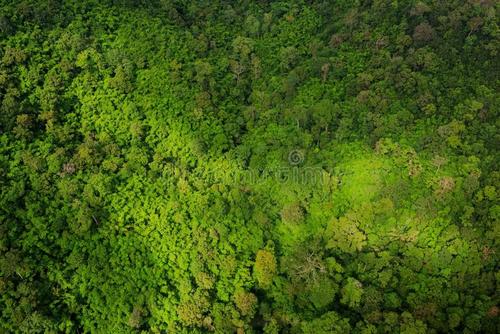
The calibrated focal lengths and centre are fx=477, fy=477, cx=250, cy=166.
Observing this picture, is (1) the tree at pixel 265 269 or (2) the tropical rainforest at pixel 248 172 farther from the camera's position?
(1) the tree at pixel 265 269

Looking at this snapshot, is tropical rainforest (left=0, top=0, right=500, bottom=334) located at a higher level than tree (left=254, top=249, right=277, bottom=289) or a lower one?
higher

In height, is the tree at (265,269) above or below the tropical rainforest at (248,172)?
below

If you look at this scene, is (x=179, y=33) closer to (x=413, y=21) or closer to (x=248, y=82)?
(x=248, y=82)

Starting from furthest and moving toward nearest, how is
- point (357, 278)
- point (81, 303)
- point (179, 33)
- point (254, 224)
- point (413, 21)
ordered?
point (179, 33) < point (413, 21) < point (254, 224) < point (357, 278) < point (81, 303)

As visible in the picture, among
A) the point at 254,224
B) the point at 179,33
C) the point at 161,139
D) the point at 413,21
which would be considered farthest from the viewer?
the point at 179,33

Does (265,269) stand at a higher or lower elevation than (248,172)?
lower

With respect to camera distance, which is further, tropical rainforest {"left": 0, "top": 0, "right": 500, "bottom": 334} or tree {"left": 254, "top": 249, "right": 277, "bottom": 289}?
tree {"left": 254, "top": 249, "right": 277, "bottom": 289}

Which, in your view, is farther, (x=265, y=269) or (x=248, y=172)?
(x=248, y=172)

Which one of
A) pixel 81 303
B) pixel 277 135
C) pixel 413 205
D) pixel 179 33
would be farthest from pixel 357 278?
pixel 179 33
